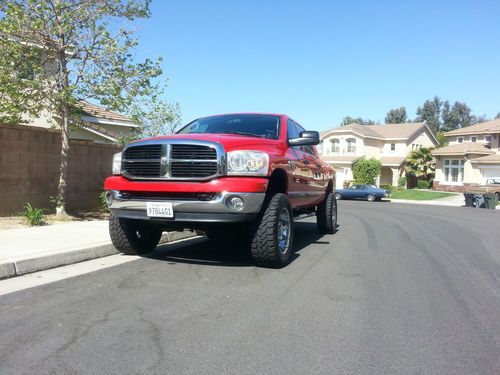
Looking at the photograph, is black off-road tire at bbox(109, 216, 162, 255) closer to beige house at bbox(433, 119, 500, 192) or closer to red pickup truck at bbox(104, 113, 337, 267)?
red pickup truck at bbox(104, 113, 337, 267)

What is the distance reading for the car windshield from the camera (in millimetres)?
6688

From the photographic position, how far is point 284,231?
607 centimetres

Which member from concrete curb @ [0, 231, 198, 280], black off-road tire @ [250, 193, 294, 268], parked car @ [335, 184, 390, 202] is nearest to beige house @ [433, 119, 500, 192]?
parked car @ [335, 184, 390, 202]

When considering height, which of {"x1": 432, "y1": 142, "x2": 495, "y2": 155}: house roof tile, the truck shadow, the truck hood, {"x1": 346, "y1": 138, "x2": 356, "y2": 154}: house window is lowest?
the truck shadow

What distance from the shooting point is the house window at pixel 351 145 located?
159 ft

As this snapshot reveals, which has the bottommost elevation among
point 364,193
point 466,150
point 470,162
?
point 364,193

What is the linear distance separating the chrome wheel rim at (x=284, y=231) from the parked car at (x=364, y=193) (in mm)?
26327

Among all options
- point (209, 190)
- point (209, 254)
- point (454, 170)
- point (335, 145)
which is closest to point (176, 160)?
point (209, 190)

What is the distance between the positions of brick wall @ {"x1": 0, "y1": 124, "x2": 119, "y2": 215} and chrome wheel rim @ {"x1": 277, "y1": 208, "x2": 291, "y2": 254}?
20.5ft

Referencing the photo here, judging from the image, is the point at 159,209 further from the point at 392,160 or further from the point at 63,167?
the point at 392,160

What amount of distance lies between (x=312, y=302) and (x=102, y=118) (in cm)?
1424

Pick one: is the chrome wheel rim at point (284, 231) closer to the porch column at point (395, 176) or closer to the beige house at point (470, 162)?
the beige house at point (470, 162)

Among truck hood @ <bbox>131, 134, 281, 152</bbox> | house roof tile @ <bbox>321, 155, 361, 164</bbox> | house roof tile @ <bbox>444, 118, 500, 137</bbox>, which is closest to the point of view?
truck hood @ <bbox>131, 134, 281, 152</bbox>

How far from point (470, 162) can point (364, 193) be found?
12.2 meters
